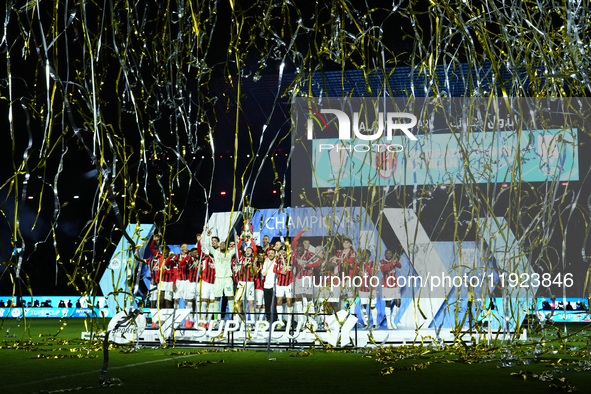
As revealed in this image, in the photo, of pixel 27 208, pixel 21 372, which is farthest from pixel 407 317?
pixel 27 208

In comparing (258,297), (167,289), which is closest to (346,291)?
(258,297)

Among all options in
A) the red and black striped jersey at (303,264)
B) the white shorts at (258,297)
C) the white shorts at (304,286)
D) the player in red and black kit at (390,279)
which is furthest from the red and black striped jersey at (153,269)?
the player in red and black kit at (390,279)

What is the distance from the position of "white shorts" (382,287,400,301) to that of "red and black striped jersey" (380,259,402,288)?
0.18 feet

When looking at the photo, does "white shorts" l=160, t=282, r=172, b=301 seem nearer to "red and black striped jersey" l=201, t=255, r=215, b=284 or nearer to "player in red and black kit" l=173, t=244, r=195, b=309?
"player in red and black kit" l=173, t=244, r=195, b=309

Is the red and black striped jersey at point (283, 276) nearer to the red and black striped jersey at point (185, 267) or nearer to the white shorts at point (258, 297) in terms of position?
the white shorts at point (258, 297)

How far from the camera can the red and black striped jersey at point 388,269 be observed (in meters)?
7.91

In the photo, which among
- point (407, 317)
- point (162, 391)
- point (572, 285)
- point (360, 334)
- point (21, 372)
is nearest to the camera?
point (162, 391)

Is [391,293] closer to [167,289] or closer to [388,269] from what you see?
[388,269]

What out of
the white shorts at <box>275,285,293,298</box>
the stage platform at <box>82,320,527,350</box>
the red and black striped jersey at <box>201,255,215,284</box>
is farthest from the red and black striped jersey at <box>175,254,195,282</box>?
the stage platform at <box>82,320,527,350</box>

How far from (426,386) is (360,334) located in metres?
2.57

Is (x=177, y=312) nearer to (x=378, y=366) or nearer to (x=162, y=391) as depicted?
(x=378, y=366)

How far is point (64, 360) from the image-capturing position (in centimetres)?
448

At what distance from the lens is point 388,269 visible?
8078 mm

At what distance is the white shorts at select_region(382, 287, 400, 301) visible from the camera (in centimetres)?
808
